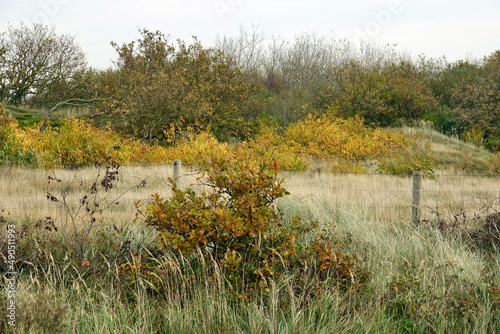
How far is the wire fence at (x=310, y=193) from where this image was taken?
5749 mm

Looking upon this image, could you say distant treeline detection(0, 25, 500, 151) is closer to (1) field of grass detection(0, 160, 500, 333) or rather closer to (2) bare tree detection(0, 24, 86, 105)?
(2) bare tree detection(0, 24, 86, 105)

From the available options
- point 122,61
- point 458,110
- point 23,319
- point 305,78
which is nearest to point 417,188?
point 23,319

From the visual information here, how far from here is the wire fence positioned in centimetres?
575

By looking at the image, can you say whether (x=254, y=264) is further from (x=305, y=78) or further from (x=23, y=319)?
(x=305, y=78)

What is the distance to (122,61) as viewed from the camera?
16391mm

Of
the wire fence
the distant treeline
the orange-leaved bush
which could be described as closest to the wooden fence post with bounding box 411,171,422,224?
the wire fence

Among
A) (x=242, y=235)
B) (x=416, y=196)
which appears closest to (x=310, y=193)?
(x=416, y=196)

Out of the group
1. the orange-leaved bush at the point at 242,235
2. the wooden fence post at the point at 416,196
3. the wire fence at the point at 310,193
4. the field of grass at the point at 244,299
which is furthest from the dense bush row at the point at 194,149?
the orange-leaved bush at the point at 242,235

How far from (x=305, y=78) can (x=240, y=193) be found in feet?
81.4

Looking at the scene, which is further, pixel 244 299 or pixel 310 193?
pixel 310 193

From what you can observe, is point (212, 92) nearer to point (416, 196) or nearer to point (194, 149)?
point (194, 149)

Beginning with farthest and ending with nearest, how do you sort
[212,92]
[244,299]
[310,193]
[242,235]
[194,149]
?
[212,92], [194,149], [310,193], [242,235], [244,299]

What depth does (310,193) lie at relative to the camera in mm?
6273

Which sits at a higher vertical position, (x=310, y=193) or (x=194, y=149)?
(x=194, y=149)
